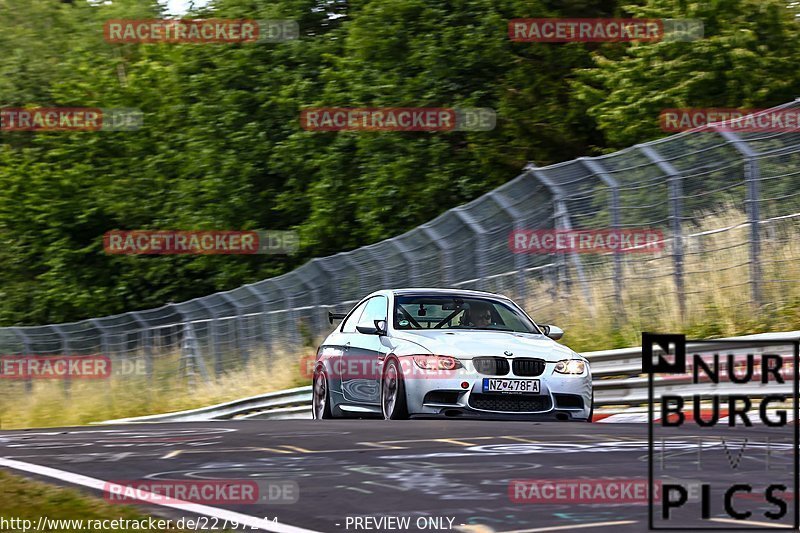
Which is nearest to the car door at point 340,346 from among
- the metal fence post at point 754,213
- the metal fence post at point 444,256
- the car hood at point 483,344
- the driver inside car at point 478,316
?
the driver inside car at point 478,316

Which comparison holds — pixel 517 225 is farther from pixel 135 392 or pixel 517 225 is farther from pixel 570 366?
pixel 135 392

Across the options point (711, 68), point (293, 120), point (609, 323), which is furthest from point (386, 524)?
point (293, 120)

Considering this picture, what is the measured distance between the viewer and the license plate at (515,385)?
11883 millimetres

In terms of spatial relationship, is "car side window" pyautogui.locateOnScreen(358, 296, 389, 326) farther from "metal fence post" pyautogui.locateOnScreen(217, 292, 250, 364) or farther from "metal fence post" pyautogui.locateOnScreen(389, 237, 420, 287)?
"metal fence post" pyautogui.locateOnScreen(217, 292, 250, 364)

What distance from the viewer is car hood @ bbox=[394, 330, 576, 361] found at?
39.4 ft

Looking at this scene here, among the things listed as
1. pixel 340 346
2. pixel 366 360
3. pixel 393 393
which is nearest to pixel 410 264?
pixel 340 346

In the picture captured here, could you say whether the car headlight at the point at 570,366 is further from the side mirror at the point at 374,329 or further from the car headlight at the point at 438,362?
the side mirror at the point at 374,329

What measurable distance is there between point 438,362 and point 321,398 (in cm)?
324

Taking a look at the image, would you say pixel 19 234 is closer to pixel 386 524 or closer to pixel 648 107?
pixel 648 107

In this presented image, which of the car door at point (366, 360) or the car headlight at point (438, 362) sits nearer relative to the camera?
the car headlight at point (438, 362)

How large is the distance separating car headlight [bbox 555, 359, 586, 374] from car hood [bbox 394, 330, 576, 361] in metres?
0.06

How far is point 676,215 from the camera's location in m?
16.2

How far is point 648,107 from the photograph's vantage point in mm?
28188

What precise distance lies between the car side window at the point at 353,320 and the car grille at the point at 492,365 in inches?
103
